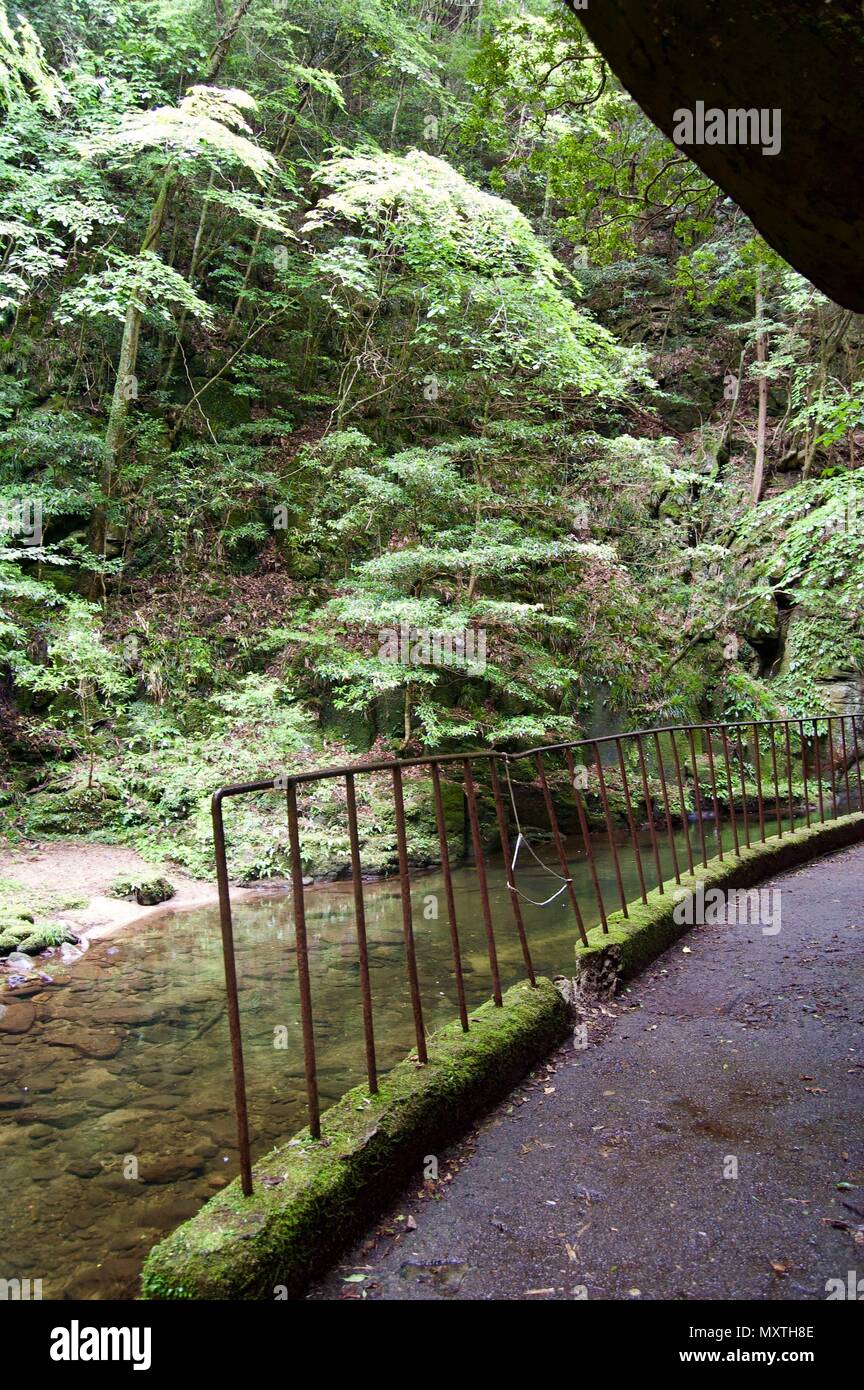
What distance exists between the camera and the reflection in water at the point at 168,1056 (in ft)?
11.1

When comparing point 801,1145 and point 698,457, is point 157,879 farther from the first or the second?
point 698,457

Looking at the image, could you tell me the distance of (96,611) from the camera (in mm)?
10719

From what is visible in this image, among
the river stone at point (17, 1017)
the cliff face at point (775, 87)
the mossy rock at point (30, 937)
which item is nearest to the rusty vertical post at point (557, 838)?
the cliff face at point (775, 87)

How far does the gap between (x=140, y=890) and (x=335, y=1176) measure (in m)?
6.93

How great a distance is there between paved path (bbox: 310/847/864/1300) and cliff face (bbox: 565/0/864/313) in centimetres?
265


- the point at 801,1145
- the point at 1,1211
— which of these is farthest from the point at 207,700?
the point at 801,1145

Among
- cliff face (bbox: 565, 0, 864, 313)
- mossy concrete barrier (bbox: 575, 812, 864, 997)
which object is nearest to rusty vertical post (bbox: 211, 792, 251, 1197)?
cliff face (bbox: 565, 0, 864, 313)

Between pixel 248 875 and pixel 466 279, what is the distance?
29.2ft

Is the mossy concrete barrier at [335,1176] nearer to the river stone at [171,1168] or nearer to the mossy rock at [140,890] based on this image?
the river stone at [171,1168]

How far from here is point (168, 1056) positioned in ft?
16.3

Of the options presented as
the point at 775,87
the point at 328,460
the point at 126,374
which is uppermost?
the point at 126,374

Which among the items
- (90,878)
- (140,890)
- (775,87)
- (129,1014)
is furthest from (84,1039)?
(775,87)

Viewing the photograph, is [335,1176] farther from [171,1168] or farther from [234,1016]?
[171,1168]
